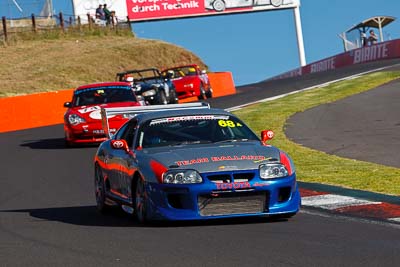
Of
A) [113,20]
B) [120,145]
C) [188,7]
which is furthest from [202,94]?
[188,7]

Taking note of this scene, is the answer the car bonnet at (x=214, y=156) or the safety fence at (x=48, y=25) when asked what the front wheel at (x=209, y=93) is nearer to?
the safety fence at (x=48, y=25)

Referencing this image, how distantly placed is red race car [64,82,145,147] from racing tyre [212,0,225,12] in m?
49.0

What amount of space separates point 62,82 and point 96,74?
3.98m

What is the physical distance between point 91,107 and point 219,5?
50.5 m

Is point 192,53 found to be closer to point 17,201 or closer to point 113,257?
point 17,201

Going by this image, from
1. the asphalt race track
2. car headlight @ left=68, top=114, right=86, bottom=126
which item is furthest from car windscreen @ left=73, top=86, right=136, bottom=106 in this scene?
the asphalt race track

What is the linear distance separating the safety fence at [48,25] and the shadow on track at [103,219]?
4485 centimetres

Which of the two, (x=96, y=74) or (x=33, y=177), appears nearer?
(x=33, y=177)

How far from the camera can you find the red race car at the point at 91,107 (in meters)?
22.6

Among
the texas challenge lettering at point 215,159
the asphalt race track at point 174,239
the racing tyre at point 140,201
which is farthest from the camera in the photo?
the racing tyre at point 140,201

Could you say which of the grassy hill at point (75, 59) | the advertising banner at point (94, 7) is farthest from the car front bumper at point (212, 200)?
the advertising banner at point (94, 7)

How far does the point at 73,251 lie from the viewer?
9.09m

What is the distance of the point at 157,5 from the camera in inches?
2879

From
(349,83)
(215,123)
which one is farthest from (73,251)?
(349,83)
